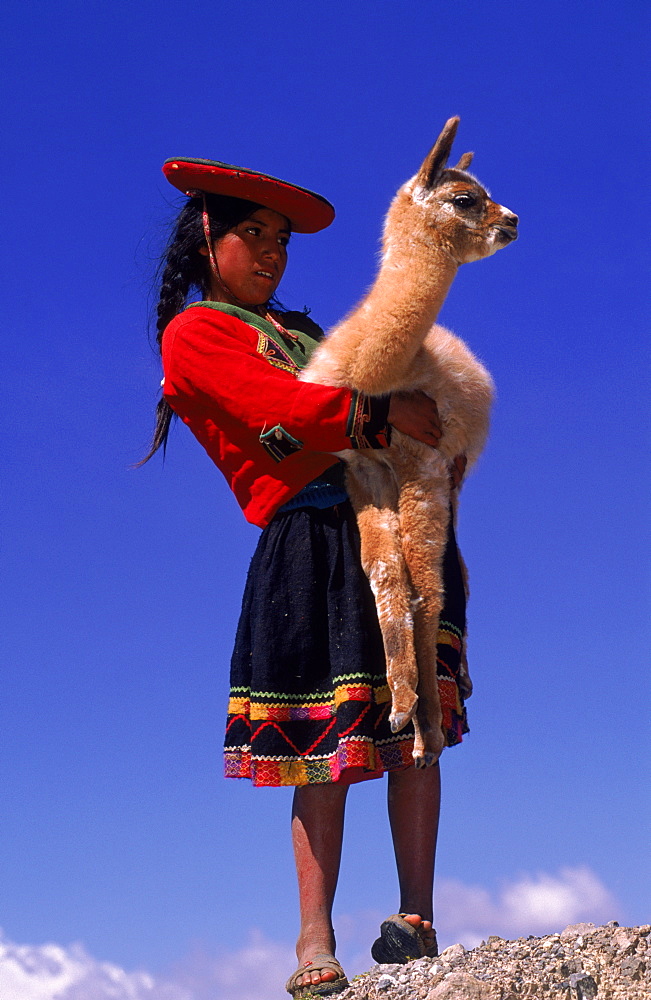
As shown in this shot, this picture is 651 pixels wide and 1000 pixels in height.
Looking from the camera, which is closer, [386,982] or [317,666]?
[386,982]

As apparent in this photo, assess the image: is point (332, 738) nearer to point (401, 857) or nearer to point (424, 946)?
point (401, 857)

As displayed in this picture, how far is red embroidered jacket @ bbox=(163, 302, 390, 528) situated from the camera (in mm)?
4367

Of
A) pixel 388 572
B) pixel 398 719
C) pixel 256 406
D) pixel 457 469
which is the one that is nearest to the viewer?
pixel 398 719

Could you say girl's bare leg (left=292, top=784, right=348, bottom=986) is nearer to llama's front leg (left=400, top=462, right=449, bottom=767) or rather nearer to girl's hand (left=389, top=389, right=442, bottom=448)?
llama's front leg (left=400, top=462, right=449, bottom=767)

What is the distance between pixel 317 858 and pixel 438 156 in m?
2.62

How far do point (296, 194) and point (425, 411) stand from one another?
1.25m

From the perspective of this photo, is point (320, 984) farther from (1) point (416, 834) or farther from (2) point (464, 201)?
(2) point (464, 201)

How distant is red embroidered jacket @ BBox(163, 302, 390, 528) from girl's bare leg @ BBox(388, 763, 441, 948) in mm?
1171

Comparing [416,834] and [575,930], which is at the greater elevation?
[416,834]

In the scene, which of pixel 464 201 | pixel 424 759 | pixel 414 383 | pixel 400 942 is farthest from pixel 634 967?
pixel 464 201

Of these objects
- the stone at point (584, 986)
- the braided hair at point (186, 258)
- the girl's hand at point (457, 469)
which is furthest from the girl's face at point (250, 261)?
the stone at point (584, 986)

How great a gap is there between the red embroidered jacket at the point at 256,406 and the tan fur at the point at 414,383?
128mm

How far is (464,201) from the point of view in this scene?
176 inches

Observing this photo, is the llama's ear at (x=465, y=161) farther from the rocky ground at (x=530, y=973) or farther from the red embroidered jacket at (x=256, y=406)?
the rocky ground at (x=530, y=973)
